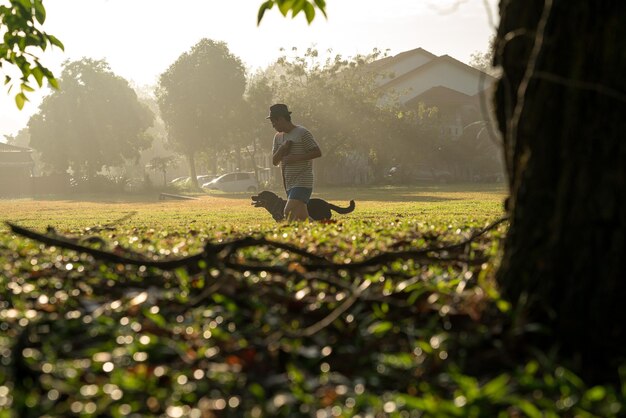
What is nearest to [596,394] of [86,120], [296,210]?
→ [296,210]

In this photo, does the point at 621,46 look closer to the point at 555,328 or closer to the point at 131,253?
the point at 555,328

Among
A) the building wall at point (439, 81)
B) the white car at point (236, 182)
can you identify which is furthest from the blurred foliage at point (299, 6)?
the building wall at point (439, 81)

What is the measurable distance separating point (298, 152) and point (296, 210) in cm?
94

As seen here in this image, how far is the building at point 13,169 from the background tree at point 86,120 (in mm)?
5517

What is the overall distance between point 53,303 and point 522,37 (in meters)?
2.80

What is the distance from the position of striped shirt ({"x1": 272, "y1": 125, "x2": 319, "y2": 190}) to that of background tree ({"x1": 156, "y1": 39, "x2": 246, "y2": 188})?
167ft

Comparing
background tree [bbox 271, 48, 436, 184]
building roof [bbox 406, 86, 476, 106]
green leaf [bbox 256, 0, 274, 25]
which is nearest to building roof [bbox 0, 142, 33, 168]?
background tree [bbox 271, 48, 436, 184]

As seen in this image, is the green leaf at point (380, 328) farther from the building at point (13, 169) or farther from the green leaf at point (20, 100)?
the building at point (13, 169)

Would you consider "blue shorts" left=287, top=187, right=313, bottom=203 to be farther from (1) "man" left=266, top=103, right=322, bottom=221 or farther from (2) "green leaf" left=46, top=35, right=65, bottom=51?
(2) "green leaf" left=46, top=35, right=65, bottom=51

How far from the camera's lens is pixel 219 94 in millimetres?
62219

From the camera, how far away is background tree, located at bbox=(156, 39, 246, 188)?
62.2 meters

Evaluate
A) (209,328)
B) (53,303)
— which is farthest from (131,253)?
(209,328)

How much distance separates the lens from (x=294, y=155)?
11656 millimetres

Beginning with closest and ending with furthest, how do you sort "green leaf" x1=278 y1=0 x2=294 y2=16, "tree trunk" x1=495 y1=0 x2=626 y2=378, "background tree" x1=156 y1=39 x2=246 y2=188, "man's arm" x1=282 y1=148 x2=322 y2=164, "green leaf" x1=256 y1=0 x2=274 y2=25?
"tree trunk" x1=495 y1=0 x2=626 y2=378 < "green leaf" x1=256 y1=0 x2=274 y2=25 < "green leaf" x1=278 y1=0 x2=294 y2=16 < "man's arm" x1=282 y1=148 x2=322 y2=164 < "background tree" x1=156 y1=39 x2=246 y2=188
